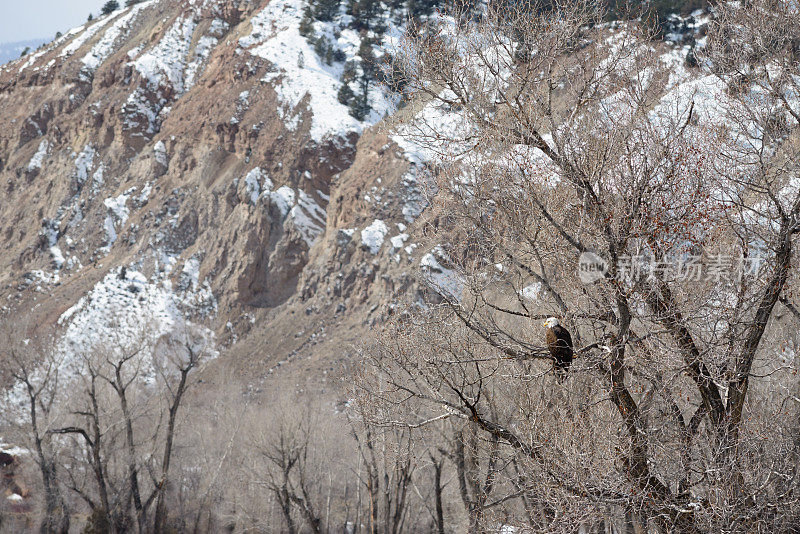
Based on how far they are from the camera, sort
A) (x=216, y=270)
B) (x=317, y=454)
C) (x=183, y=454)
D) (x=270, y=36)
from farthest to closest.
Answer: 1. (x=270, y=36)
2. (x=216, y=270)
3. (x=183, y=454)
4. (x=317, y=454)

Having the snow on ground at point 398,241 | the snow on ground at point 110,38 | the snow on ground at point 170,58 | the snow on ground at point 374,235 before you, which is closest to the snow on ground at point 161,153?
the snow on ground at point 170,58

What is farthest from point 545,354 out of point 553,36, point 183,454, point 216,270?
point 216,270

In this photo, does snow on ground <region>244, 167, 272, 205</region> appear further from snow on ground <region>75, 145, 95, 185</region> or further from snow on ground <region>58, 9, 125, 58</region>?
snow on ground <region>58, 9, 125, 58</region>

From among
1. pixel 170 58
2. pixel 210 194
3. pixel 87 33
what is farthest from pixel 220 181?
pixel 87 33

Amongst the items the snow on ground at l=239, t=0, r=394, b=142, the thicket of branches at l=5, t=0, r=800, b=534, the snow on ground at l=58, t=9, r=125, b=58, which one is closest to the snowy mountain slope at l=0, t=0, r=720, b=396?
the snow on ground at l=239, t=0, r=394, b=142

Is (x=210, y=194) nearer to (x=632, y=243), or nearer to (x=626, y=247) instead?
(x=632, y=243)

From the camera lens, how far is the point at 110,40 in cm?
7531

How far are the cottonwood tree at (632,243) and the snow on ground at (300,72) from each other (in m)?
45.8

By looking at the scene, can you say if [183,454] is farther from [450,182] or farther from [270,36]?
[270,36]

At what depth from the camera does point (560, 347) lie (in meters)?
7.05

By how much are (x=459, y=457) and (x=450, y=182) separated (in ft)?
22.1

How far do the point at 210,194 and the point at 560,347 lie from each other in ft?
170

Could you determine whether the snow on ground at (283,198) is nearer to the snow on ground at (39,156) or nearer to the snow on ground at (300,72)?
the snow on ground at (300,72)

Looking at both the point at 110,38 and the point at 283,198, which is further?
the point at 110,38
